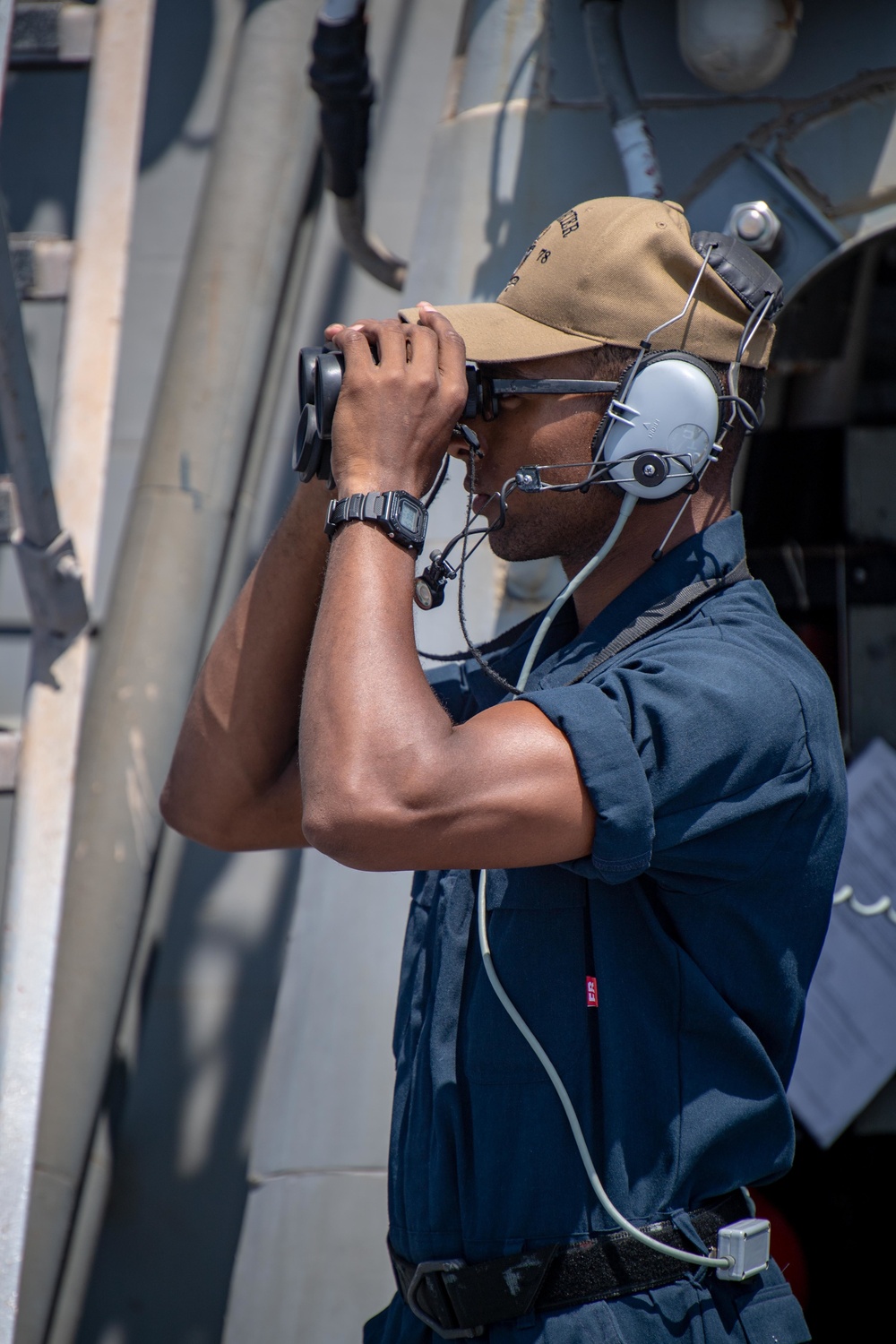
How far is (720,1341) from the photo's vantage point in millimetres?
1247

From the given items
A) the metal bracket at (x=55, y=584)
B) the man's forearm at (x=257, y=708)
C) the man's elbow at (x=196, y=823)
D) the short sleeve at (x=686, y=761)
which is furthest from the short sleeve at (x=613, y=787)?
the metal bracket at (x=55, y=584)

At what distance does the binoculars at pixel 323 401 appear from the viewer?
133 centimetres

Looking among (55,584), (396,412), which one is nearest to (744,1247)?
(396,412)

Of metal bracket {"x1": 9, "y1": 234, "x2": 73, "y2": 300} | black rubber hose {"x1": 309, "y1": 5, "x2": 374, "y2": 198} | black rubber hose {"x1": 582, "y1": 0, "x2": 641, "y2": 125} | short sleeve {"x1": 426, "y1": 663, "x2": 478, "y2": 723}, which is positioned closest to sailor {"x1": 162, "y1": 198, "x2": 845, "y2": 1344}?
short sleeve {"x1": 426, "y1": 663, "x2": 478, "y2": 723}

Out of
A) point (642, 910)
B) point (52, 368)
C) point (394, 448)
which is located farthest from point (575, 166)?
point (52, 368)

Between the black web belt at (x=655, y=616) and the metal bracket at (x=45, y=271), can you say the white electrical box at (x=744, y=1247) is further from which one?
the metal bracket at (x=45, y=271)

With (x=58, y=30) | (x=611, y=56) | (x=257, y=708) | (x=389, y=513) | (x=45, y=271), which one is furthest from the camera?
(x=58, y=30)

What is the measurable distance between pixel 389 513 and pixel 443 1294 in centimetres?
83

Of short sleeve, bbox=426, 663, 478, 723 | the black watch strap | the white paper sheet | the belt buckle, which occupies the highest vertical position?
the black watch strap

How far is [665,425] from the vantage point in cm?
131

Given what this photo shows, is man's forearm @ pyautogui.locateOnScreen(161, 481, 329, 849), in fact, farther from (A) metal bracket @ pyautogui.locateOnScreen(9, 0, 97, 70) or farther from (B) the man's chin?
(A) metal bracket @ pyautogui.locateOnScreen(9, 0, 97, 70)

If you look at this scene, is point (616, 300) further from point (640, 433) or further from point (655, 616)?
point (655, 616)

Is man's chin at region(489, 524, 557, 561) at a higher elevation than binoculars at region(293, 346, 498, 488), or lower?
lower

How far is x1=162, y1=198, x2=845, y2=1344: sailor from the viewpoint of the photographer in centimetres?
115
